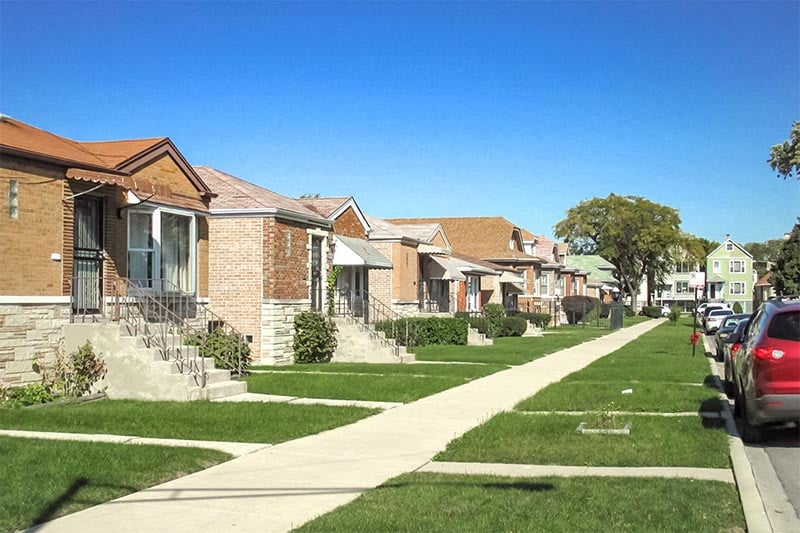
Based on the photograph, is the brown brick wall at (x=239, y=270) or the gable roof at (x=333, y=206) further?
the gable roof at (x=333, y=206)

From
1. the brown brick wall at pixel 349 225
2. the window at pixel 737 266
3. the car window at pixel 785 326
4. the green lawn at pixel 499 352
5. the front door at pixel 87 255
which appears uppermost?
the window at pixel 737 266

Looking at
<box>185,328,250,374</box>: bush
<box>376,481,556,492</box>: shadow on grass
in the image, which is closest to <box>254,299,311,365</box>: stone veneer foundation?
<box>185,328,250,374</box>: bush

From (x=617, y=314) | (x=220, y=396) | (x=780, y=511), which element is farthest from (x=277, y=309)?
(x=617, y=314)

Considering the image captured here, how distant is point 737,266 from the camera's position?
106375 millimetres

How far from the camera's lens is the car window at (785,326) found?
1047cm

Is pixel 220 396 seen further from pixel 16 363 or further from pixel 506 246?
pixel 506 246

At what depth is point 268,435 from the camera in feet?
38.5

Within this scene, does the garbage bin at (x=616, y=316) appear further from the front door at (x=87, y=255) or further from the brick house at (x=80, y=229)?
the front door at (x=87, y=255)

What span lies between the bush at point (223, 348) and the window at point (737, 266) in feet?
323

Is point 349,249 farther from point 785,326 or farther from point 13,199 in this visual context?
point 785,326

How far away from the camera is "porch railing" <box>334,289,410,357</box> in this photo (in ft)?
82.3

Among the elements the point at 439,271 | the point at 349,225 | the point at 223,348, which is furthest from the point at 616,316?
the point at 223,348

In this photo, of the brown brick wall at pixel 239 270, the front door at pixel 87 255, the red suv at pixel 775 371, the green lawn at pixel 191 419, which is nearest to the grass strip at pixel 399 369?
the brown brick wall at pixel 239 270

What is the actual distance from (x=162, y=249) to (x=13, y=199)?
15.5 ft
